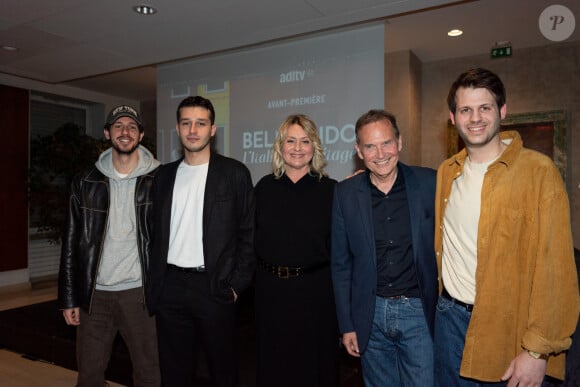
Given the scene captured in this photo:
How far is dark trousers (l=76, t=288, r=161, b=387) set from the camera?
222 cm

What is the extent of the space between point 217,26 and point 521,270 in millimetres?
3971

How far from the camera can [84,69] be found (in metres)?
6.14

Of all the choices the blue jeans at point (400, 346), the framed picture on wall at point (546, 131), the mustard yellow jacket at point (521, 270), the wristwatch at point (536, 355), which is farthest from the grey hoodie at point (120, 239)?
the framed picture on wall at point (546, 131)

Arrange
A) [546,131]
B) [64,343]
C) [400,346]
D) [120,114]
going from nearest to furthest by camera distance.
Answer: [400,346] < [120,114] < [64,343] < [546,131]

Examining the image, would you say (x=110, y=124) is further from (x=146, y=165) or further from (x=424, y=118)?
(x=424, y=118)

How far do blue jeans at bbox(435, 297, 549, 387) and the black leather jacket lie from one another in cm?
144

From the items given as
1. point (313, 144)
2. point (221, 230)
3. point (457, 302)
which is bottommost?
point (457, 302)

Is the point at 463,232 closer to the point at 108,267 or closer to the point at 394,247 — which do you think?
the point at 394,247

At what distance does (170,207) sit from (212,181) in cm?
25

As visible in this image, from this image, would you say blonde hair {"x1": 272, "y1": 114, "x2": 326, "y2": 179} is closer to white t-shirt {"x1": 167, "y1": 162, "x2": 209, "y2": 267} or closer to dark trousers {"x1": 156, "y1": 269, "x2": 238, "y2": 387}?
white t-shirt {"x1": 167, "y1": 162, "x2": 209, "y2": 267}

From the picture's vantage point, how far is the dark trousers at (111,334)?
87.4 inches

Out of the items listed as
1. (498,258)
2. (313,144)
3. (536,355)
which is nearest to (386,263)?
(498,258)

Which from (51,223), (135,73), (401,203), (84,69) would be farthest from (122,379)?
(135,73)

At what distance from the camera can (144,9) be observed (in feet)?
13.3
